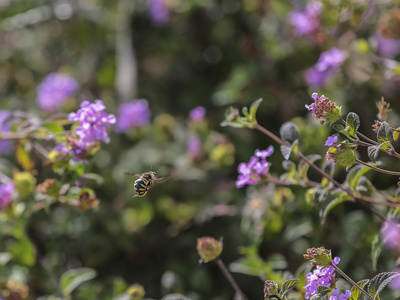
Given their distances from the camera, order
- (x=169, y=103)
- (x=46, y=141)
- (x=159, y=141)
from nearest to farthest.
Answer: (x=46, y=141), (x=159, y=141), (x=169, y=103)

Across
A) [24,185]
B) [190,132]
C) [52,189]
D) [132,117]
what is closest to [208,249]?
[52,189]

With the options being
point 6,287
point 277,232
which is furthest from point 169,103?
point 6,287

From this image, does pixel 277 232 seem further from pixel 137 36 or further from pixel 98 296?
pixel 137 36

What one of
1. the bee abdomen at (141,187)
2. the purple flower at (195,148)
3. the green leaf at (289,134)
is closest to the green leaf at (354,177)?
the green leaf at (289,134)

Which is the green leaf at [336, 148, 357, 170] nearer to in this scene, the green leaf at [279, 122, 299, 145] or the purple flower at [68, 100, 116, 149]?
the green leaf at [279, 122, 299, 145]

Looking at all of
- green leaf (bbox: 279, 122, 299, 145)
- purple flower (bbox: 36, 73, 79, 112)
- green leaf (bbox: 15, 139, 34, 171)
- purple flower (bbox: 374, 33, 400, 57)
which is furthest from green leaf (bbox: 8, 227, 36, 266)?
purple flower (bbox: 374, 33, 400, 57)

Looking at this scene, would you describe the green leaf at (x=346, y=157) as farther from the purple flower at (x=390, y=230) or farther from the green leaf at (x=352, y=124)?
the purple flower at (x=390, y=230)

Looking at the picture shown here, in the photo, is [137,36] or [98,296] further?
[137,36]
